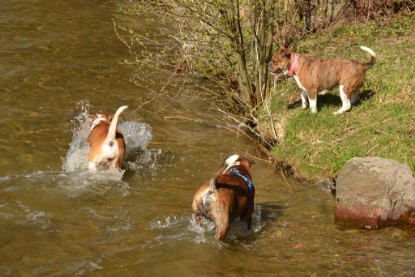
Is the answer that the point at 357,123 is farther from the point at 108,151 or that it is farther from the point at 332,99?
the point at 108,151

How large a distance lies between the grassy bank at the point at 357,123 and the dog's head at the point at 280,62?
0.75 metres

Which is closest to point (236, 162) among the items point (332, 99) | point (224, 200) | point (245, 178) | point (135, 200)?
point (245, 178)

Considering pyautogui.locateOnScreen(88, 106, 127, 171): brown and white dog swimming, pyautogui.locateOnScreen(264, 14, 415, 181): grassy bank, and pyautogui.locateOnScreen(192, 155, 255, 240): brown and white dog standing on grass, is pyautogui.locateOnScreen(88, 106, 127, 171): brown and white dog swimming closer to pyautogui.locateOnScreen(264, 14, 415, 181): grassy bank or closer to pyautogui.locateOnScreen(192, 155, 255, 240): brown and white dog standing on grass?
pyautogui.locateOnScreen(192, 155, 255, 240): brown and white dog standing on grass

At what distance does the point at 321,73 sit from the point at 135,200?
3509 millimetres

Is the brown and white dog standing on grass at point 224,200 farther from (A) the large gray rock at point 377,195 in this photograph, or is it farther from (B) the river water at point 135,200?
(A) the large gray rock at point 377,195

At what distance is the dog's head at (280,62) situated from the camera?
10250mm

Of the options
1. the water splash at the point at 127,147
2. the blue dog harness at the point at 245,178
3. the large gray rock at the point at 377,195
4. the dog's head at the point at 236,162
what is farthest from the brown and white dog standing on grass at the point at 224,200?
the water splash at the point at 127,147

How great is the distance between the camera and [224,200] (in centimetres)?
696

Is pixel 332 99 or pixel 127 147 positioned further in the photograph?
pixel 332 99

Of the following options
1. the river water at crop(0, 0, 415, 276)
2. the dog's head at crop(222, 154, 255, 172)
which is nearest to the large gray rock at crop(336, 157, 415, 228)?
the river water at crop(0, 0, 415, 276)

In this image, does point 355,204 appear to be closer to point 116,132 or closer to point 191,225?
point 191,225

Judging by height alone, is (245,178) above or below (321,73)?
below

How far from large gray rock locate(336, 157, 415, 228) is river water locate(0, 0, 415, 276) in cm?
20

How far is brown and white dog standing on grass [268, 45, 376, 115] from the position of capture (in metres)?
9.99
